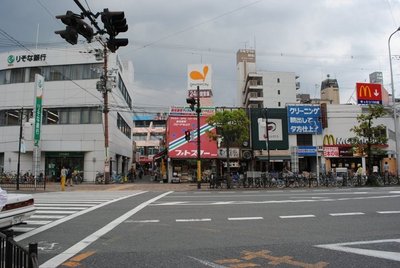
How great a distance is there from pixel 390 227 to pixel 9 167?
38.4m

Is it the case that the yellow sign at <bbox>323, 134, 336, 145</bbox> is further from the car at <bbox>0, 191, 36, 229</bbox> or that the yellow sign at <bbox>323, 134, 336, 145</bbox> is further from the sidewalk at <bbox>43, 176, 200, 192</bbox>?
the car at <bbox>0, 191, 36, 229</bbox>

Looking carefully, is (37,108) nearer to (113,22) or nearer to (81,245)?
(113,22)

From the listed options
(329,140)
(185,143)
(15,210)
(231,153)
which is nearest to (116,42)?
(15,210)

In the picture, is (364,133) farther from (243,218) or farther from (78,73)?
(78,73)

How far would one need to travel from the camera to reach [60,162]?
38.6 meters

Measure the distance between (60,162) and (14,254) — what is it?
119 ft

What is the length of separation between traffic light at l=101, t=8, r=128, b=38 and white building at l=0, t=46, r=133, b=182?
2784cm

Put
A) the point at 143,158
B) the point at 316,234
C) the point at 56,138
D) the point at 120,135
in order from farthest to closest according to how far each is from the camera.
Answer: the point at 143,158
the point at 120,135
the point at 56,138
the point at 316,234

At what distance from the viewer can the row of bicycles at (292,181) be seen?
28.9m

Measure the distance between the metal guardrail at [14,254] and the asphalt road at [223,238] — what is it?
1.96 m

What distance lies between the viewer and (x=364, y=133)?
29875mm

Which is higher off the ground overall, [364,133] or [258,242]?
[364,133]

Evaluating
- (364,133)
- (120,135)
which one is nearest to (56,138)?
(120,135)

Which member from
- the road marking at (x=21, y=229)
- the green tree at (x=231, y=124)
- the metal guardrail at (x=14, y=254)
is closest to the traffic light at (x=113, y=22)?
the road marking at (x=21, y=229)
